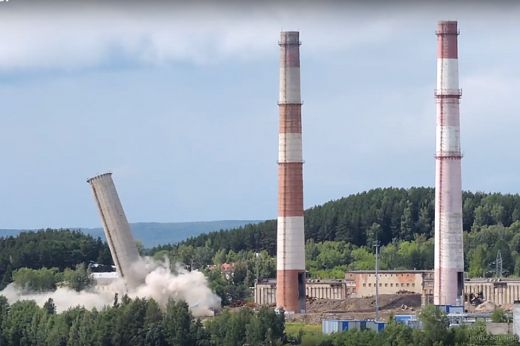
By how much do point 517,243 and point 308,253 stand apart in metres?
5.11

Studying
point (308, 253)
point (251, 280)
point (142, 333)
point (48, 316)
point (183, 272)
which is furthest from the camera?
point (308, 253)

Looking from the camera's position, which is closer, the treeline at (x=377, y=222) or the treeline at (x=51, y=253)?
the treeline at (x=51, y=253)

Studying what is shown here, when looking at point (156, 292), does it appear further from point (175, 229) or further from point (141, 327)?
point (175, 229)

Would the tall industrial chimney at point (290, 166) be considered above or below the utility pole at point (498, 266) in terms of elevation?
above

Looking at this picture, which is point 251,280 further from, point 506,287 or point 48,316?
point 48,316

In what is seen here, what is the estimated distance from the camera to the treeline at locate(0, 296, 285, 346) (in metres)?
28.8

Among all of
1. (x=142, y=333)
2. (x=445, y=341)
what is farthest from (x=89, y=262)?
(x=445, y=341)

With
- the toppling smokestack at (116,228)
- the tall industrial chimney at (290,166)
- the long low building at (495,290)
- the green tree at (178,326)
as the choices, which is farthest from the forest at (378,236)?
the green tree at (178,326)

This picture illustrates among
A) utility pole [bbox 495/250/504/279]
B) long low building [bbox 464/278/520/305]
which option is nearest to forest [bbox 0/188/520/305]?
utility pole [bbox 495/250/504/279]

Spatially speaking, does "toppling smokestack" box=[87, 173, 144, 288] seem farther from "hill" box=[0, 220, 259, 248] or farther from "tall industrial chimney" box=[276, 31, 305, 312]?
"hill" box=[0, 220, 259, 248]

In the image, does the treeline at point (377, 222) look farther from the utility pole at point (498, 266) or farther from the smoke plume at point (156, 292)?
the smoke plume at point (156, 292)

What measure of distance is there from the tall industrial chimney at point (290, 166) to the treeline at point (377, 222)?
60.0ft

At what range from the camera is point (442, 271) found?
33.3 metres

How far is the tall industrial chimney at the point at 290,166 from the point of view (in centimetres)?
3284
